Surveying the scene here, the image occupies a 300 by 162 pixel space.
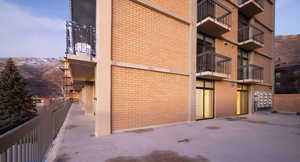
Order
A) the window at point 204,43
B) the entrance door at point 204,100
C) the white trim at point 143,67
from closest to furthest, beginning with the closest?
the white trim at point 143,67
the entrance door at point 204,100
the window at point 204,43

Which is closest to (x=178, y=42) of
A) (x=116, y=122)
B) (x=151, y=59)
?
(x=151, y=59)

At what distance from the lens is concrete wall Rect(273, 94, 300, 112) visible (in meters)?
12.9

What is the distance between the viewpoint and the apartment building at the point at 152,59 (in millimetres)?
4801

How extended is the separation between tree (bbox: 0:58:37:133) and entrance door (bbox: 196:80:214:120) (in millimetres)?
12128

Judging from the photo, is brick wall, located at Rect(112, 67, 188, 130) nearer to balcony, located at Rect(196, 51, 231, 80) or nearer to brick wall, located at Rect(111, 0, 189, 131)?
brick wall, located at Rect(111, 0, 189, 131)

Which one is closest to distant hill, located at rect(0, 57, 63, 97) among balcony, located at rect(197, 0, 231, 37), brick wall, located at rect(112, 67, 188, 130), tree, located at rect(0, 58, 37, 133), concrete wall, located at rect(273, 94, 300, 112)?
tree, located at rect(0, 58, 37, 133)

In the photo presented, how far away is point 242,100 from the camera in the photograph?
11227mm

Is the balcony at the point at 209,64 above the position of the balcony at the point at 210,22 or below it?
below

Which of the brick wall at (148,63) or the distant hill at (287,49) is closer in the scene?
the brick wall at (148,63)

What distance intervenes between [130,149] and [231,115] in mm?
9054

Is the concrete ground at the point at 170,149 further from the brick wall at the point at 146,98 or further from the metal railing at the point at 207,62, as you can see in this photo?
the metal railing at the point at 207,62

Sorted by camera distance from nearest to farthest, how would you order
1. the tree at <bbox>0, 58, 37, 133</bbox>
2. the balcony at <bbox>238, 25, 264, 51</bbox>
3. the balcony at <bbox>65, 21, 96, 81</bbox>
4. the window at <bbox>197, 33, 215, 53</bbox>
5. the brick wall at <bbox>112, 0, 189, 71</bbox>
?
the balcony at <bbox>65, 21, 96, 81</bbox>, the brick wall at <bbox>112, 0, 189, 71</bbox>, the window at <bbox>197, 33, 215, 53</bbox>, the tree at <bbox>0, 58, 37, 133</bbox>, the balcony at <bbox>238, 25, 264, 51</bbox>

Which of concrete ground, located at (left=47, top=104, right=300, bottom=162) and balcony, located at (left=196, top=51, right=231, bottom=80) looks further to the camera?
balcony, located at (left=196, top=51, right=231, bottom=80)

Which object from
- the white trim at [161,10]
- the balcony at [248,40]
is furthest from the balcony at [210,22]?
the balcony at [248,40]
